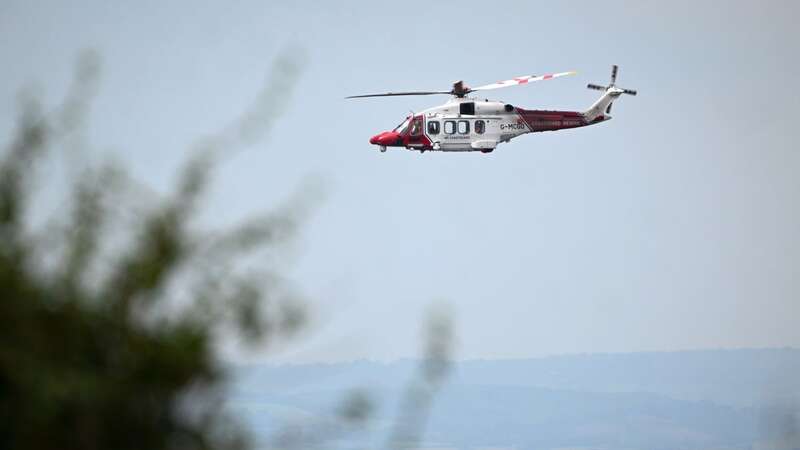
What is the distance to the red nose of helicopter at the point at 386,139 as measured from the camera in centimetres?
4212

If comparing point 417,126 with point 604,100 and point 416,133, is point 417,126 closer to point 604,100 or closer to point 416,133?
point 416,133

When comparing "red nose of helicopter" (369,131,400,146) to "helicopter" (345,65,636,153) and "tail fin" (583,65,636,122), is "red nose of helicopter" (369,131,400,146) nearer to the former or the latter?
"helicopter" (345,65,636,153)

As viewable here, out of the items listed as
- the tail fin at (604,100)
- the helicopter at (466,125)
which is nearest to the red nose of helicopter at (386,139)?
the helicopter at (466,125)

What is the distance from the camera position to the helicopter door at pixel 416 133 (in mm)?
41438

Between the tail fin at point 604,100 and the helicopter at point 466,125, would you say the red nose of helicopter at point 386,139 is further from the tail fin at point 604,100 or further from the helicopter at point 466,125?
the tail fin at point 604,100

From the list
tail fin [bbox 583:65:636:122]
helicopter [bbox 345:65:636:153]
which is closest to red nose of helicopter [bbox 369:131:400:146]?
helicopter [bbox 345:65:636:153]

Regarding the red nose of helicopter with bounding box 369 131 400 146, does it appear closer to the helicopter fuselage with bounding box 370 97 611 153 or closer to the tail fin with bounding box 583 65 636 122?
the helicopter fuselage with bounding box 370 97 611 153

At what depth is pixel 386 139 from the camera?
139 feet

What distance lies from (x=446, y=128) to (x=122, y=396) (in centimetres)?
3841

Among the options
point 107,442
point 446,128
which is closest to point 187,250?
point 107,442

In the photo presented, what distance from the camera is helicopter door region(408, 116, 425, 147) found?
41438mm

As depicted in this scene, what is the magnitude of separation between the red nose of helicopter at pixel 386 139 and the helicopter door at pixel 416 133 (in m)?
0.65

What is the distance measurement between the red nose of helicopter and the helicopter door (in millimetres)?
646

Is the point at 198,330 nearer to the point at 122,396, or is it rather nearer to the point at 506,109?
the point at 122,396
